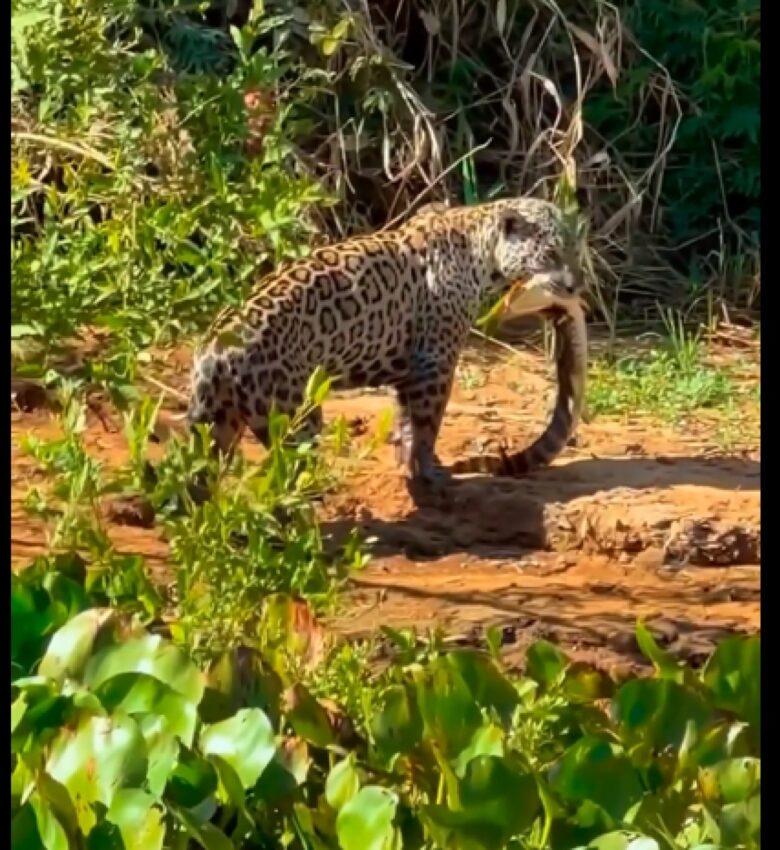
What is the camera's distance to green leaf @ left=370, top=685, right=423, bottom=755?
2.87 metres

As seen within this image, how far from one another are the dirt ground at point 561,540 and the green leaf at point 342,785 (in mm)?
2329

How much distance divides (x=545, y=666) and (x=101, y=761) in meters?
0.76

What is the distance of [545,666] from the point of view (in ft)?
10.3

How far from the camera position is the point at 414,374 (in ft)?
22.7

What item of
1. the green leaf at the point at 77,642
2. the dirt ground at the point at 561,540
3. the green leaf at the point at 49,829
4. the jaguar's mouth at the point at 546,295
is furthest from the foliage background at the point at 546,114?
the green leaf at the point at 49,829

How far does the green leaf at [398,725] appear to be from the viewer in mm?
2869

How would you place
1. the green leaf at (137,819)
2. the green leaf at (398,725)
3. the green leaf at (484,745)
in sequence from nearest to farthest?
the green leaf at (137,819), the green leaf at (484,745), the green leaf at (398,725)

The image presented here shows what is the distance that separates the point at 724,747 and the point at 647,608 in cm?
295

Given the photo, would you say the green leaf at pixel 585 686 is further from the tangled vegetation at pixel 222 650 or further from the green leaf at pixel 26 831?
the green leaf at pixel 26 831

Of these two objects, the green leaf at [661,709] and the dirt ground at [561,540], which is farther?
the dirt ground at [561,540]

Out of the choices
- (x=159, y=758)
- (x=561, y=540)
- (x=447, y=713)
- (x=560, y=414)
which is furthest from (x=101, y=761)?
(x=560, y=414)
